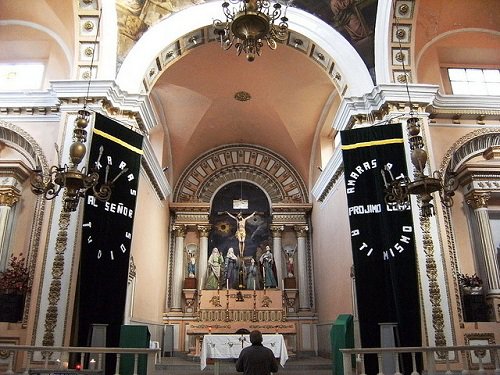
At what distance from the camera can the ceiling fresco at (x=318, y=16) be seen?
9.19 metres

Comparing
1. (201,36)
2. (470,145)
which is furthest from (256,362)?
(201,36)

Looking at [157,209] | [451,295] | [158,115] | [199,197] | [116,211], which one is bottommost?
[451,295]

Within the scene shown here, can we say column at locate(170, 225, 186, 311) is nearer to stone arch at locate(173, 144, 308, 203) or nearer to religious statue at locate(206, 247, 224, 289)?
religious statue at locate(206, 247, 224, 289)

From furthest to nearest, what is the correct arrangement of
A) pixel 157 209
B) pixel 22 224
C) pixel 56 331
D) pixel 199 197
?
pixel 199 197, pixel 157 209, pixel 22 224, pixel 56 331

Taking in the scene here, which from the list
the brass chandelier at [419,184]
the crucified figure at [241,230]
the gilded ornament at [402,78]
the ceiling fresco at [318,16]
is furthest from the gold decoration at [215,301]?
the brass chandelier at [419,184]

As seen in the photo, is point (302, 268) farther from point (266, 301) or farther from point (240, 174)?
point (240, 174)

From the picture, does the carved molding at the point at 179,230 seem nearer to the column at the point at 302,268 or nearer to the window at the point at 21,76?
the column at the point at 302,268

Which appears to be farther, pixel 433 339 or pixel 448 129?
pixel 448 129

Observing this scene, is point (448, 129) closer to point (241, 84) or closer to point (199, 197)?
point (241, 84)

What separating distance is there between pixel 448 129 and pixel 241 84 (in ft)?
17.7

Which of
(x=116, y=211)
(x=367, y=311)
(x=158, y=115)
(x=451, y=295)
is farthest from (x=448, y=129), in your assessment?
(x=158, y=115)

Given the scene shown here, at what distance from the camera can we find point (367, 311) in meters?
7.46

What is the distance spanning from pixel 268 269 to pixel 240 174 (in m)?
3.34

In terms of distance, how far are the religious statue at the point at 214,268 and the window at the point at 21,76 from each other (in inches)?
268
